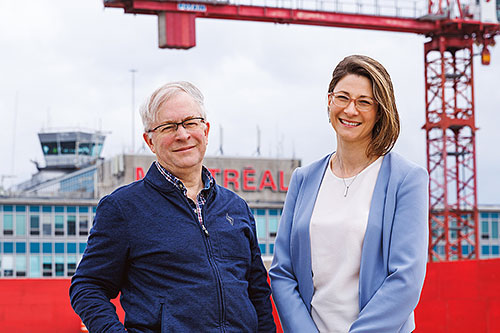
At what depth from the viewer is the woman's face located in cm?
305

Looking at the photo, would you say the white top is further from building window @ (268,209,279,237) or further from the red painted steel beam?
building window @ (268,209,279,237)

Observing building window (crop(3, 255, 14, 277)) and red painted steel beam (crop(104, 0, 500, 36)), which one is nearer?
red painted steel beam (crop(104, 0, 500, 36))

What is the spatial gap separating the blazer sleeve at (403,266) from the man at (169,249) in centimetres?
49

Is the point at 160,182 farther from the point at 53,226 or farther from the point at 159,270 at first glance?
the point at 53,226

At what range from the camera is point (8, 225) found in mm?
49469

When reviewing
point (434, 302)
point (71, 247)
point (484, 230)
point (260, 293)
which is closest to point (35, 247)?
point (71, 247)

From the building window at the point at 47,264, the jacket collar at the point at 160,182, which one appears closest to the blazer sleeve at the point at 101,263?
the jacket collar at the point at 160,182

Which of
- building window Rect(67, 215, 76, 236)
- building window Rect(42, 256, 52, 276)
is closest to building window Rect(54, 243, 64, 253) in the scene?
building window Rect(42, 256, 52, 276)

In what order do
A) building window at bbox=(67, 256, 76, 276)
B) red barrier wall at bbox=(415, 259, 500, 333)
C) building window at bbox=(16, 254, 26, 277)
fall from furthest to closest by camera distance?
building window at bbox=(67, 256, 76, 276), building window at bbox=(16, 254, 26, 277), red barrier wall at bbox=(415, 259, 500, 333)

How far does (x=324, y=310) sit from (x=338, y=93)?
0.79 metres

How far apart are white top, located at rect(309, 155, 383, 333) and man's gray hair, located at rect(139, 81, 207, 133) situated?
23.7 inches

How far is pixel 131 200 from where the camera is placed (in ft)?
10.1

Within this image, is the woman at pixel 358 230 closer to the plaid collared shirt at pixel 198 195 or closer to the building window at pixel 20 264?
the plaid collared shirt at pixel 198 195

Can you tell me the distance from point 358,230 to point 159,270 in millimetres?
720
